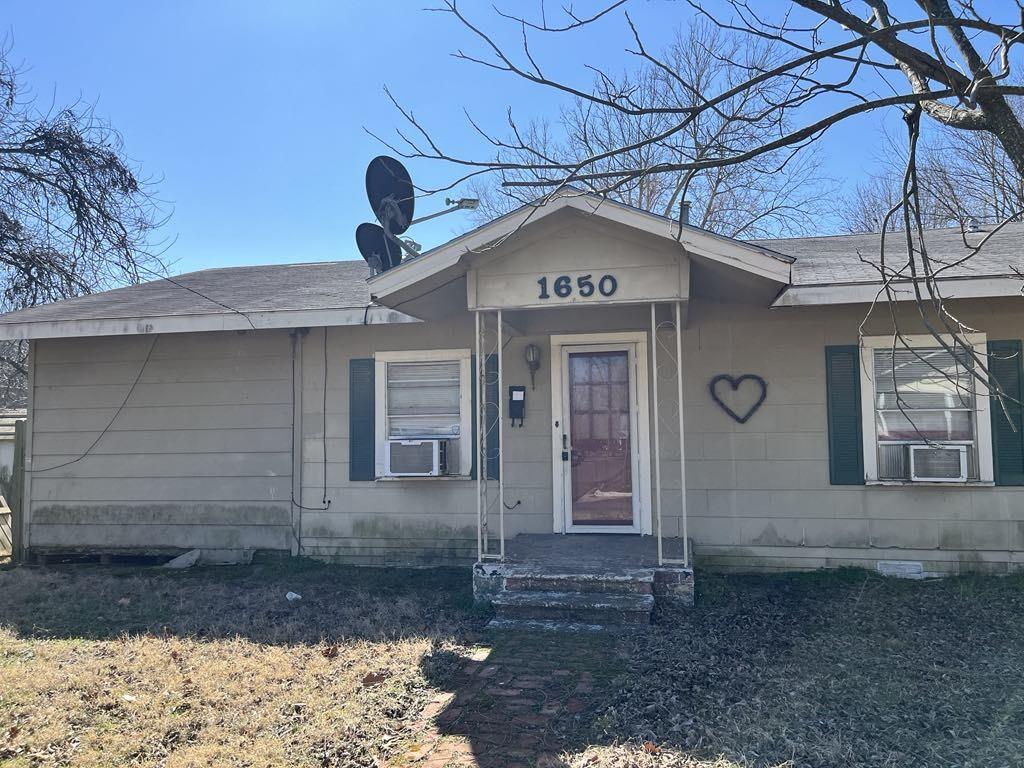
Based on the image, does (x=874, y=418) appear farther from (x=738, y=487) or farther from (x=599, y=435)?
(x=599, y=435)

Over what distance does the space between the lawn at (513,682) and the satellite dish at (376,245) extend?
3.41 meters

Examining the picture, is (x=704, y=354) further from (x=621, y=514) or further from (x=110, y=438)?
(x=110, y=438)

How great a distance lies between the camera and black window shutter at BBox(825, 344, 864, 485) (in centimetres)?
621

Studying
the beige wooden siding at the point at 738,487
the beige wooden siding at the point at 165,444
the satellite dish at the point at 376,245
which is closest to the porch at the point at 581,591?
the beige wooden siding at the point at 738,487

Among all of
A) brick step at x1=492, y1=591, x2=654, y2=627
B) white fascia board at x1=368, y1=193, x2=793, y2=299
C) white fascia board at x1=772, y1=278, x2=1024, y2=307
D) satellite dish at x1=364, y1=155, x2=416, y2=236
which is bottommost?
brick step at x1=492, y1=591, x2=654, y2=627

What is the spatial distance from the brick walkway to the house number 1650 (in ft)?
7.92

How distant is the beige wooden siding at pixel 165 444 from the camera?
7418mm

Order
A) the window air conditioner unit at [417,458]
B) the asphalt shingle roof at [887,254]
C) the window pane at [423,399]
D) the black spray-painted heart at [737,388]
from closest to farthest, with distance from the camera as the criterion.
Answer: the asphalt shingle roof at [887,254]
the black spray-painted heart at [737,388]
the window air conditioner unit at [417,458]
the window pane at [423,399]

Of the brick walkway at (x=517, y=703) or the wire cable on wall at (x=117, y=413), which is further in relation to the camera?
the wire cable on wall at (x=117, y=413)

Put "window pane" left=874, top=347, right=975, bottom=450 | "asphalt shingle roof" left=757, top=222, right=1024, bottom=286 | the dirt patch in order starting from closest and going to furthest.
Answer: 1. the dirt patch
2. "asphalt shingle roof" left=757, top=222, right=1024, bottom=286
3. "window pane" left=874, top=347, right=975, bottom=450

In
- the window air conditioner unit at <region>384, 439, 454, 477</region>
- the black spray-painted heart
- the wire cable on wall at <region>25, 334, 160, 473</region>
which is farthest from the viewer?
the wire cable on wall at <region>25, 334, 160, 473</region>

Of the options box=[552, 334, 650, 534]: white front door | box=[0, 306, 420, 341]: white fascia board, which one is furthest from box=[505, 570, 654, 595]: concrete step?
box=[0, 306, 420, 341]: white fascia board

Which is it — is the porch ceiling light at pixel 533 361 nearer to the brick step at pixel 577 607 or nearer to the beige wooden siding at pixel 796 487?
the beige wooden siding at pixel 796 487

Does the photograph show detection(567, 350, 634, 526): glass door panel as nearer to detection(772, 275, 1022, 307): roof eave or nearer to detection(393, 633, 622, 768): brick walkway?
detection(772, 275, 1022, 307): roof eave
